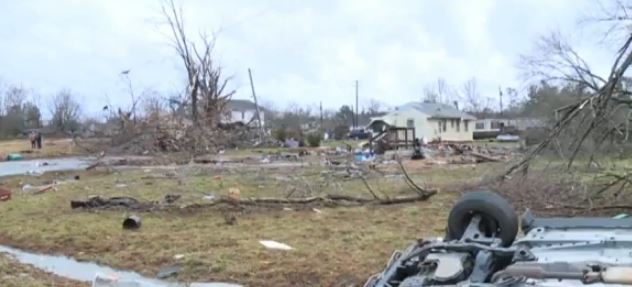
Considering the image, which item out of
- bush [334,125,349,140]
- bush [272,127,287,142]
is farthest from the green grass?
bush [334,125,349,140]

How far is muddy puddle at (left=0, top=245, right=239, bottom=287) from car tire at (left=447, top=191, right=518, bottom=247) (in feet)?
13.7

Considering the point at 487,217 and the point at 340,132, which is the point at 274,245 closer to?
the point at 487,217

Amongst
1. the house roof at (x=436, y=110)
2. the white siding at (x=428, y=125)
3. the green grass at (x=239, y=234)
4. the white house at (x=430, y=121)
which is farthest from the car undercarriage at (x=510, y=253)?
the house roof at (x=436, y=110)

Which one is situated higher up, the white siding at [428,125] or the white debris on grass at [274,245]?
the white siding at [428,125]

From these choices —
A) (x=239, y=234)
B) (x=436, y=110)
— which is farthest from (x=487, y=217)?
(x=436, y=110)

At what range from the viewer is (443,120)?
220 ft

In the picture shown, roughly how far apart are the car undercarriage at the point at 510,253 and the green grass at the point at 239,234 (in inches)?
153

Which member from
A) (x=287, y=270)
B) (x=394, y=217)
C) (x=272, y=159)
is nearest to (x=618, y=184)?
(x=394, y=217)

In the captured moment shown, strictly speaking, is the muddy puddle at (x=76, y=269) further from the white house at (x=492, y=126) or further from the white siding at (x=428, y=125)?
the white house at (x=492, y=126)

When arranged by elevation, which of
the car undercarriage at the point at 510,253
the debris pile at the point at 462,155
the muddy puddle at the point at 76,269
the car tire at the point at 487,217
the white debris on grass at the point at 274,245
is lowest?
the muddy puddle at the point at 76,269

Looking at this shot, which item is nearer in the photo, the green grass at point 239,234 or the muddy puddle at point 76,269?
the muddy puddle at point 76,269

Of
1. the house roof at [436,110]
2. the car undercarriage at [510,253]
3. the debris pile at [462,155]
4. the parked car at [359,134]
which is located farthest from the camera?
the house roof at [436,110]

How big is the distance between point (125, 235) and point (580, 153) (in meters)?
7.39

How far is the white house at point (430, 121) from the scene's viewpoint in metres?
65.6
